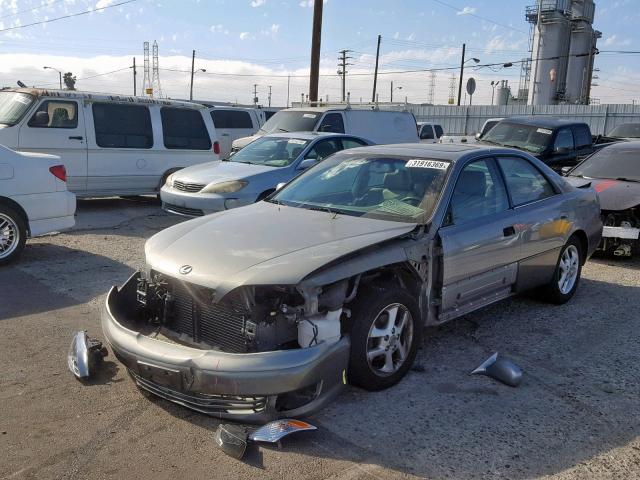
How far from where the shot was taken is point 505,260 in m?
4.88

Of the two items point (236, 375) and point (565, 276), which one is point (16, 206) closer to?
point (236, 375)

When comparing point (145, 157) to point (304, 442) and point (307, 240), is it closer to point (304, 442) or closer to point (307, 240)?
point (307, 240)

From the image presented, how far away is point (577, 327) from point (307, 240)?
2848 millimetres

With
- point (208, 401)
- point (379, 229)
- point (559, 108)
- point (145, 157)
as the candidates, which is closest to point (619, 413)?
point (379, 229)

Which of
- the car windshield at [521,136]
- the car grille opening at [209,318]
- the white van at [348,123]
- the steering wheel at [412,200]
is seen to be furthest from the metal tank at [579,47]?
the car grille opening at [209,318]

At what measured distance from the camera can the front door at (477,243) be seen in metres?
4.36

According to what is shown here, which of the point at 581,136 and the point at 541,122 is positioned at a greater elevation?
the point at 541,122

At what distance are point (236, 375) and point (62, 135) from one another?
27.7ft

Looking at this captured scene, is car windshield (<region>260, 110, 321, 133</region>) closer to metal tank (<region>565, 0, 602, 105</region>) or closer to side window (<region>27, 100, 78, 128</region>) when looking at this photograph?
side window (<region>27, 100, 78, 128</region>)

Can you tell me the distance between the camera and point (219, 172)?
30.2 ft

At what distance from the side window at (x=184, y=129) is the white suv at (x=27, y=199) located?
459 cm

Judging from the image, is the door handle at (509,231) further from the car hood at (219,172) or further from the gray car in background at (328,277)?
the car hood at (219,172)

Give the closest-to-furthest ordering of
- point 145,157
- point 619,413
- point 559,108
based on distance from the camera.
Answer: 1. point 619,413
2. point 145,157
3. point 559,108

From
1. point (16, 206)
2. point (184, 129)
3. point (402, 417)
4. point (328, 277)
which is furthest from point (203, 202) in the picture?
point (402, 417)
